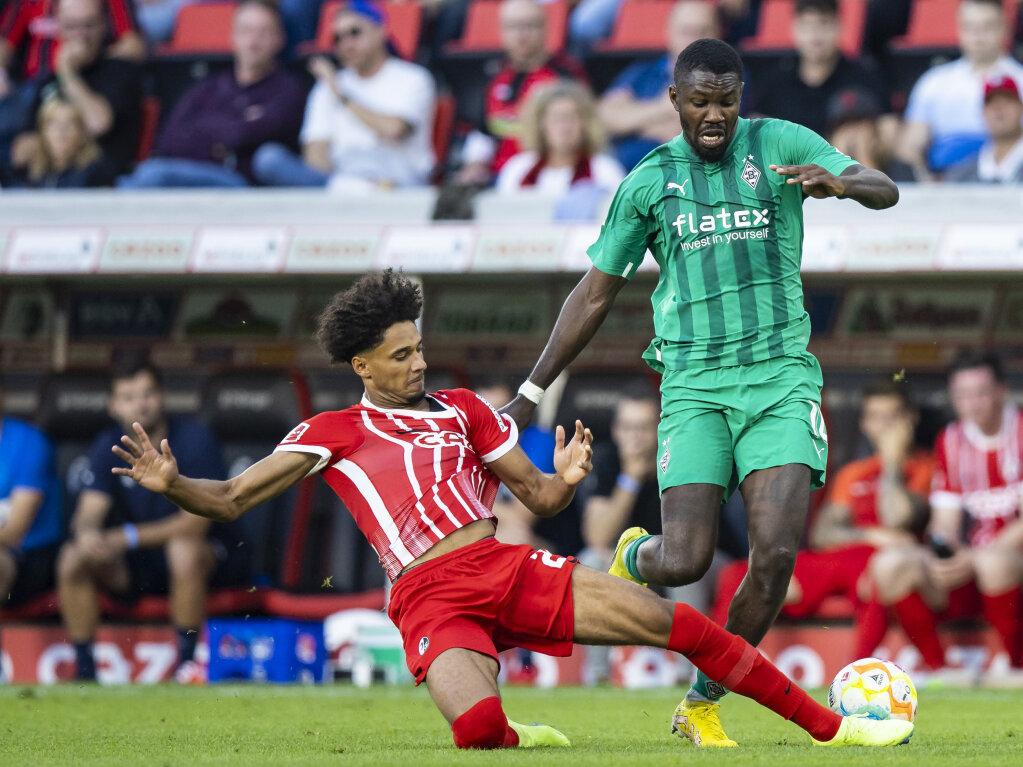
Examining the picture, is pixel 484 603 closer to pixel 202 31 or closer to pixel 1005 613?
pixel 1005 613

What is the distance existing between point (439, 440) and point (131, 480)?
4.36 m

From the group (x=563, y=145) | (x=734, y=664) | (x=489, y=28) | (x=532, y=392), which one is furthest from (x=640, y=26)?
(x=734, y=664)

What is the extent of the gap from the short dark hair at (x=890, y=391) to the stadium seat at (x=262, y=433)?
125 inches

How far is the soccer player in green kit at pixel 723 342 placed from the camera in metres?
4.79

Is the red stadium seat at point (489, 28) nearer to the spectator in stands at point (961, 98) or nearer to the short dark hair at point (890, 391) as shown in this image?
the spectator in stands at point (961, 98)

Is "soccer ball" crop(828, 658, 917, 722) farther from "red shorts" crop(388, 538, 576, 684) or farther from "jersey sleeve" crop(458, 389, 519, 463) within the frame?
"jersey sleeve" crop(458, 389, 519, 463)

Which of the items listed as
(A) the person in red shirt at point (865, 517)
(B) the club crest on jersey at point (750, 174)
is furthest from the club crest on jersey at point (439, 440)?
(A) the person in red shirt at point (865, 517)

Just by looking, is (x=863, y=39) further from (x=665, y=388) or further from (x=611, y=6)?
(x=665, y=388)

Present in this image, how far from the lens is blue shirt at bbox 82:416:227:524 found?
869 cm

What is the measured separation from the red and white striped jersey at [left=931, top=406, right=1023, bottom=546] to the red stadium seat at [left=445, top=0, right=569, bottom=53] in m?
4.00

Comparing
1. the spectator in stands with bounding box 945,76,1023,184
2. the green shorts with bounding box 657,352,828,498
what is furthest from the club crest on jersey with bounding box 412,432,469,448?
the spectator in stands with bounding box 945,76,1023,184

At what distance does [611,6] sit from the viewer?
35.1ft

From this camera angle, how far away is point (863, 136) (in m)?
8.71

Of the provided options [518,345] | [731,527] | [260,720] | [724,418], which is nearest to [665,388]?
[724,418]
